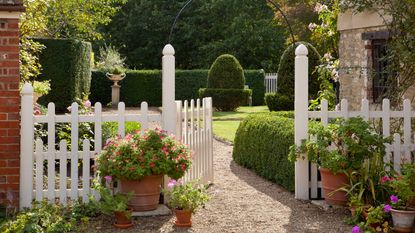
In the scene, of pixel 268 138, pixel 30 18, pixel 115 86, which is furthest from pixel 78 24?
pixel 268 138

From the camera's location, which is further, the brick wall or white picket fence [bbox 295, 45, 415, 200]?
white picket fence [bbox 295, 45, 415, 200]

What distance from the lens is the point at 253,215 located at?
6.48 m

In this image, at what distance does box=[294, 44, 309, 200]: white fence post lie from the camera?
23.0 ft

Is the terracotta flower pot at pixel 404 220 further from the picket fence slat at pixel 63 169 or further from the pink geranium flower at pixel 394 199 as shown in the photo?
the picket fence slat at pixel 63 169

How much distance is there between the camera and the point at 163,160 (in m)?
5.87

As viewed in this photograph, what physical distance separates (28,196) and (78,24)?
14.5 meters

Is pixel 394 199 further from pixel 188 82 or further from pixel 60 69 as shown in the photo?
pixel 188 82

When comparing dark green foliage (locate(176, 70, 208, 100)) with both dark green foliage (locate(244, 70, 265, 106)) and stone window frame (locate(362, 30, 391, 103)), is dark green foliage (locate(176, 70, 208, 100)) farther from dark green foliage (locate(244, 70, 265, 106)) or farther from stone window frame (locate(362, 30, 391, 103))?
stone window frame (locate(362, 30, 391, 103))

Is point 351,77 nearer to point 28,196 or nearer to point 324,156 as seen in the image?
point 324,156

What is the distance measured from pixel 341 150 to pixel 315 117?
0.73m

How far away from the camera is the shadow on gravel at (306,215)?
231 inches

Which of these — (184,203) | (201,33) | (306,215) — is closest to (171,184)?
(184,203)

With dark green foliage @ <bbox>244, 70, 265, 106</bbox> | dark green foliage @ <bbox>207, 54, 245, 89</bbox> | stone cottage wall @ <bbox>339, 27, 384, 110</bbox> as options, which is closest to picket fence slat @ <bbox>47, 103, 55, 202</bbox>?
stone cottage wall @ <bbox>339, 27, 384, 110</bbox>

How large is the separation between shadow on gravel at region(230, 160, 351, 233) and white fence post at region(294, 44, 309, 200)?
0.22 metres
